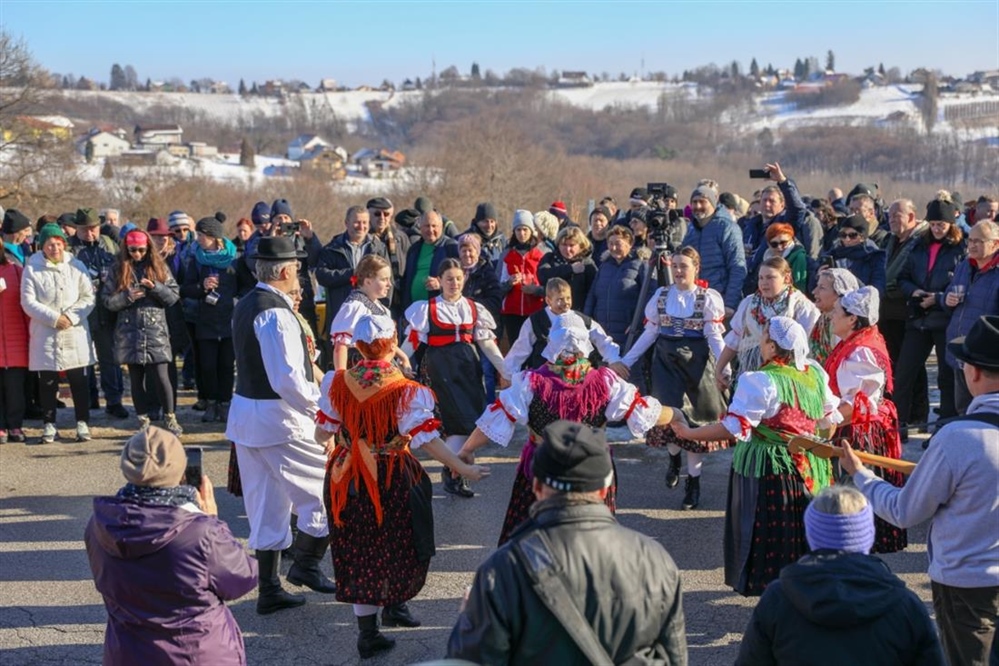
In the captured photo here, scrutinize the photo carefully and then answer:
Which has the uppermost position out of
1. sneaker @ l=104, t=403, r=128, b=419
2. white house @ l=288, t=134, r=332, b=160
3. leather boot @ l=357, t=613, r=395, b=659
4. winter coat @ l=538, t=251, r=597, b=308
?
white house @ l=288, t=134, r=332, b=160

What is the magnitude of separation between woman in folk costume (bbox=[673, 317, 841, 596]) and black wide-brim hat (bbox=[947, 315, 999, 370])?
1.36 meters

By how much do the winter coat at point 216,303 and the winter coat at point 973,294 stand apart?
229 inches

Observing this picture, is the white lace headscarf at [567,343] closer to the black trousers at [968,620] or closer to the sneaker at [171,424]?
the black trousers at [968,620]

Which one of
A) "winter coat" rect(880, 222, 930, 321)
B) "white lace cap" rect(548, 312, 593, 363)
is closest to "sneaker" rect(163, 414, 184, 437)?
"white lace cap" rect(548, 312, 593, 363)

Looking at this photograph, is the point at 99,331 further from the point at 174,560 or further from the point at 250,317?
the point at 174,560

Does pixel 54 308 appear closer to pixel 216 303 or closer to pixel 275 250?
pixel 216 303

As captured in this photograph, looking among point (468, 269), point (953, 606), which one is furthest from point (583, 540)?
point (468, 269)

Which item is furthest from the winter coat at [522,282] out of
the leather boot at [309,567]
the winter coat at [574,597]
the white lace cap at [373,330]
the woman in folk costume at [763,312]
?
the winter coat at [574,597]

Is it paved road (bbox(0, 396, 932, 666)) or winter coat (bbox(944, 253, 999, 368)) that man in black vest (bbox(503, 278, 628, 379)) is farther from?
winter coat (bbox(944, 253, 999, 368))

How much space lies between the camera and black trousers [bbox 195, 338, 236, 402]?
9.92 meters

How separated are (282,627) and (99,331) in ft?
18.6

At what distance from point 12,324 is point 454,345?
13.4ft

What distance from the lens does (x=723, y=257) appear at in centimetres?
931

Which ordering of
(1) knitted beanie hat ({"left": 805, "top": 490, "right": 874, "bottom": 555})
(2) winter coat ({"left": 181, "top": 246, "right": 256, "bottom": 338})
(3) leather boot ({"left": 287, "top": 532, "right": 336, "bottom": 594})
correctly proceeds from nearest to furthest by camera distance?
(1) knitted beanie hat ({"left": 805, "top": 490, "right": 874, "bottom": 555})
(3) leather boot ({"left": 287, "top": 532, "right": 336, "bottom": 594})
(2) winter coat ({"left": 181, "top": 246, "right": 256, "bottom": 338})
